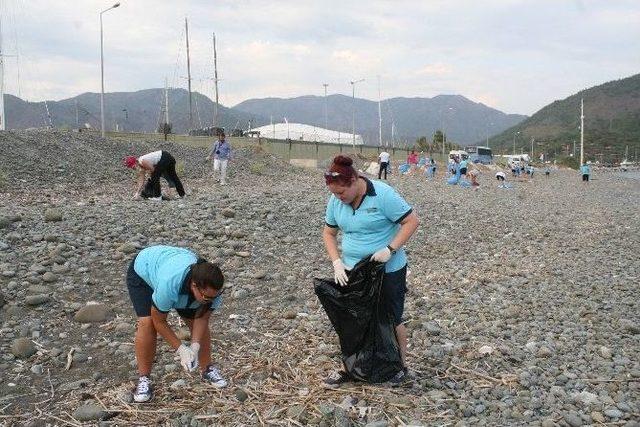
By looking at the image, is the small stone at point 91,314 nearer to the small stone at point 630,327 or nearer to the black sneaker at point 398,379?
the black sneaker at point 398,379

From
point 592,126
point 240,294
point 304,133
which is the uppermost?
point 592,126

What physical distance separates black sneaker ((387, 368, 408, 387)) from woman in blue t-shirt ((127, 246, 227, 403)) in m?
1.20

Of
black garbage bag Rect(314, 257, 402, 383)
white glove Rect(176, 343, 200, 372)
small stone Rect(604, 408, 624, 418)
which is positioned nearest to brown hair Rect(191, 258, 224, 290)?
white glove Rect(176, 343, 200, 372)

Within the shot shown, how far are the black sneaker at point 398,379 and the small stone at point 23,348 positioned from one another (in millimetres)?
2942

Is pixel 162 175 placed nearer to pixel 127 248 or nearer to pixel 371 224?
pixel 127 248

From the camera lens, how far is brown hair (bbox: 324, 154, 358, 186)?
3.84 m

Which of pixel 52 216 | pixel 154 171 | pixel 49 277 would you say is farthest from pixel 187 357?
pixel 154 171

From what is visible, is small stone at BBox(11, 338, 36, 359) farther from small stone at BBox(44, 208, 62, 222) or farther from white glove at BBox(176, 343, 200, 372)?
small stone at BBox(44, 208, 62, 222)

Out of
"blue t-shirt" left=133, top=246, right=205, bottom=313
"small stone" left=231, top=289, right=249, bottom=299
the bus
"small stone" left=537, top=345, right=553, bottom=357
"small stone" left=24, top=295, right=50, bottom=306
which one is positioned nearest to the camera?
"blue t-shirt" left=133, top=246, right=205, bottom=313

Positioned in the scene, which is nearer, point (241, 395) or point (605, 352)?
point (241, 395)

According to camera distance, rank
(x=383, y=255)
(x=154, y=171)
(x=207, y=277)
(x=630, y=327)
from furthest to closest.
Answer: (x=154, y=171) → (x=630, y=327) → (x=383, y=255) → (x=207, y=277)

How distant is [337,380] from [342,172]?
149 cm

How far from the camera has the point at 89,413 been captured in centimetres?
395

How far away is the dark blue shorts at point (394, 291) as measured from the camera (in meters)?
4.04
